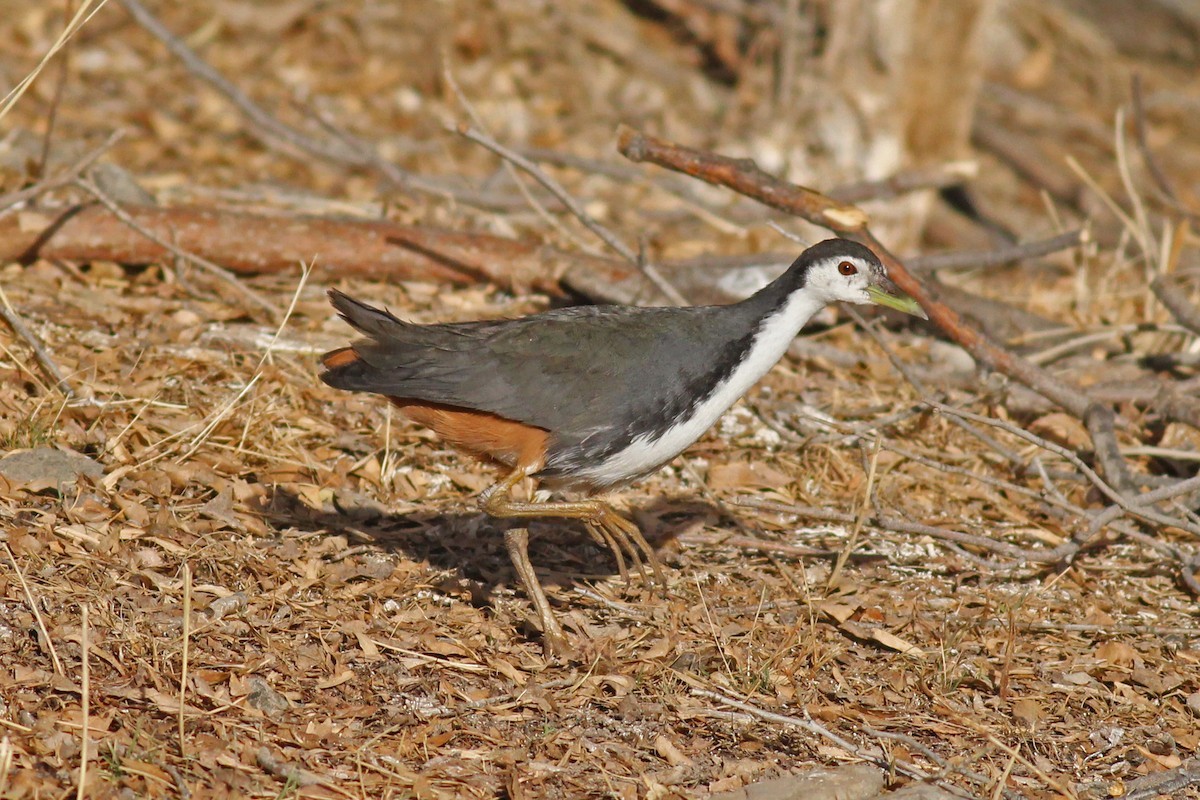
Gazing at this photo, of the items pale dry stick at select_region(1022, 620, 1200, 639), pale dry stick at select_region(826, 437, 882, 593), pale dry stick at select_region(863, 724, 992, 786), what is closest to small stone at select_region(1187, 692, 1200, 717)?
pale dry stick at select_region(1022, 620, 1200, 639)

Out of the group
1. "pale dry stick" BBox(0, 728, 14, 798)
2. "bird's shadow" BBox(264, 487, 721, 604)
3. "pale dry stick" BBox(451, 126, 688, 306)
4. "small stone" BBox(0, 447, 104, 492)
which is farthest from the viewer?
"pale dry stick" BBox(451, 126, 688, 306)

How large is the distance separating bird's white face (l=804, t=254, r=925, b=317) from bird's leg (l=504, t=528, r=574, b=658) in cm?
140

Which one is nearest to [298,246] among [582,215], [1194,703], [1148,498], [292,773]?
[582,215]

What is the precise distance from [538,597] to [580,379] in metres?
0.78

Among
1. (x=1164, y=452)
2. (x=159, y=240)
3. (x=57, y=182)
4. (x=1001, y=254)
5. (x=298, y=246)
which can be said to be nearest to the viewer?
(x=57, y=182)

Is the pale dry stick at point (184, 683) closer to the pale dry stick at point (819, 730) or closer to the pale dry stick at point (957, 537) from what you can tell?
the pale dry stick at point (819, 730)

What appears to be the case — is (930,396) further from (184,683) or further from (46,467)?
(46,467)

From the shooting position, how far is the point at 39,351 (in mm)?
5273

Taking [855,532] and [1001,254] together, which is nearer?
[855,532]

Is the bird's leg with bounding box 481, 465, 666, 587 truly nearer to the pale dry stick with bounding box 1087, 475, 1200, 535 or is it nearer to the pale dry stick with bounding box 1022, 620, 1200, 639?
the pale dry stick with bounding box 1022, 620, 1200, 639

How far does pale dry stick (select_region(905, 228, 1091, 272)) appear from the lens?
646 cm

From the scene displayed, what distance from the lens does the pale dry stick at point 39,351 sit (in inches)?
205

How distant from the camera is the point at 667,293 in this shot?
6074mm

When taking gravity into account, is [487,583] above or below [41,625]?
below
